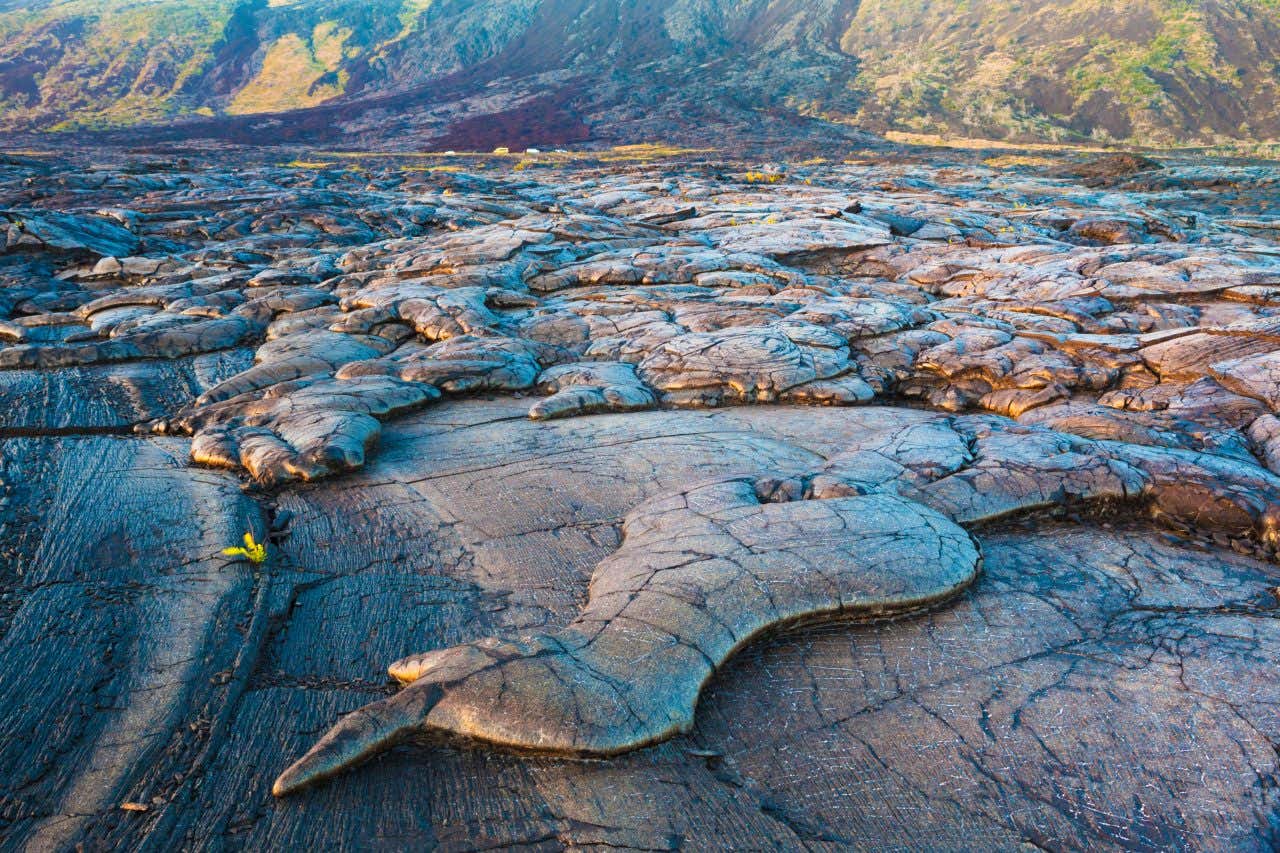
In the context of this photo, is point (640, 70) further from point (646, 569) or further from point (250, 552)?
point (646, 569)

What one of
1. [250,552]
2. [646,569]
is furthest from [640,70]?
[646,569]

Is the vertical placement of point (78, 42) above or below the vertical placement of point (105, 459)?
above

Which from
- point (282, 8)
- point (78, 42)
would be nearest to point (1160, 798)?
point (78, 42)

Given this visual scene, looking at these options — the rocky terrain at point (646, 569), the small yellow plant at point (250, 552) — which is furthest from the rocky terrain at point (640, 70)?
the small yellow plant at point (250, 552)

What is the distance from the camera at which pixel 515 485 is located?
18.2 ft

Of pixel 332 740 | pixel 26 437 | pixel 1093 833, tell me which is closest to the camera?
pixel 1093 833

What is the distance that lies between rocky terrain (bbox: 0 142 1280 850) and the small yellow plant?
6cm

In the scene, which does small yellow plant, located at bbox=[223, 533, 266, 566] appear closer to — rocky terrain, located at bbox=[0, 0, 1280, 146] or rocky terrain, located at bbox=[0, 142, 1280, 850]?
rocky terrain, located at bbox=[0, 142, 1280, 850]

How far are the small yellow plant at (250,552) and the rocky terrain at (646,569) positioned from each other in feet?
0.20

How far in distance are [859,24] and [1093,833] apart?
80.8 m

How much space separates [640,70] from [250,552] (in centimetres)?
6874

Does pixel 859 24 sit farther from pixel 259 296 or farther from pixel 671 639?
pixel 671 639

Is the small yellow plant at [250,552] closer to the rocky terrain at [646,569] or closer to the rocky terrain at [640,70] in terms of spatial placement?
the rocky terrain at [646,569]

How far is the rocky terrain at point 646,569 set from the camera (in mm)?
2900
